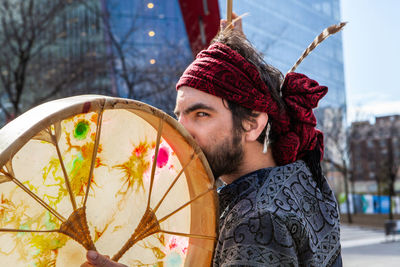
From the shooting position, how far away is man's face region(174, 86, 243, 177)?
1.68 meters

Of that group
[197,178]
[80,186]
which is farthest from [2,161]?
[197,178]

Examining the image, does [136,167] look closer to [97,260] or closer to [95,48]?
[97,260]

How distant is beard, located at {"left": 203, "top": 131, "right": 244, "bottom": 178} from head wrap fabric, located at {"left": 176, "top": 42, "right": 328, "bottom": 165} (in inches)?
5.4

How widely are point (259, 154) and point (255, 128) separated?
0.12 m

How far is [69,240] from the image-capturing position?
4.78 feet

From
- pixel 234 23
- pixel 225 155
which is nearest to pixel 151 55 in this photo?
pixel 234 23

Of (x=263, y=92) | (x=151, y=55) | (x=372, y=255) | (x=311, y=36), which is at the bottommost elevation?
(x=372, y=255)

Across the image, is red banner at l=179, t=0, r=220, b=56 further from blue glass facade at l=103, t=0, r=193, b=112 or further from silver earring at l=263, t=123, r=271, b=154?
silver earring at l=263, t=123, r=271, b=154

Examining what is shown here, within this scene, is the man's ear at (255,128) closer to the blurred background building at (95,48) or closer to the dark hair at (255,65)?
the dark hair at (255,65)

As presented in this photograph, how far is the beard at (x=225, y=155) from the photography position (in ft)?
5.57

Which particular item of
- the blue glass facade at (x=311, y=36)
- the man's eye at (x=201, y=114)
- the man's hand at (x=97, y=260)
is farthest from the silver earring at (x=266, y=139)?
the blue glass facade at (x=311, y=36)

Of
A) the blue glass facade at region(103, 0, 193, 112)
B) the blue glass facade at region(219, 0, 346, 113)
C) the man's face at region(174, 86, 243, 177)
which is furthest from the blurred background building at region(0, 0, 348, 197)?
the blue glass facade at region(219, 0, 346, 113)

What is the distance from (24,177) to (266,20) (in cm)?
3076

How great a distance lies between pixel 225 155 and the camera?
1.71 metres
